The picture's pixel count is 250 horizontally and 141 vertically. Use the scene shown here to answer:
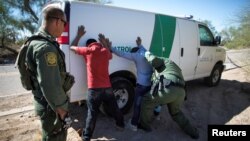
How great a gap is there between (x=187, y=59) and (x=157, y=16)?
1.70m

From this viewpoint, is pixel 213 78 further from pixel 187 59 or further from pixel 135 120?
pixel 135 120

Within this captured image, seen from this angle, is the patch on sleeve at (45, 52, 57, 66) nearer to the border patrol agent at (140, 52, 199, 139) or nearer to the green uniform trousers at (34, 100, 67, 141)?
the green uniform trousers at (34, 100, 67, 141)

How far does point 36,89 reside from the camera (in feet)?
7.86

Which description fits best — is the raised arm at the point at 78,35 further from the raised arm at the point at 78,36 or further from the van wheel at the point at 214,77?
the van wheel at the point at 214,77

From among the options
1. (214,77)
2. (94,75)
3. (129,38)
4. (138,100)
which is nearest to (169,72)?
(138,100)

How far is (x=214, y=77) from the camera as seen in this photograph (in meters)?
8.14

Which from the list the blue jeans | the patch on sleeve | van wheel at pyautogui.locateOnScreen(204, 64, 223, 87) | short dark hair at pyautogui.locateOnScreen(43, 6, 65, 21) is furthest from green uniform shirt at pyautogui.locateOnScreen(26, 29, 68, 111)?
van wheel at pyautogui.locateOnScreen(204, 64, 223, 87)

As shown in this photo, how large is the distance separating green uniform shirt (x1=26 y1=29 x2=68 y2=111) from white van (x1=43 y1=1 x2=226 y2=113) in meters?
1.86

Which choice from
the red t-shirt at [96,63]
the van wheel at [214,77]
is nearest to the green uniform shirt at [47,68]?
the red t-shirt at [96,63]

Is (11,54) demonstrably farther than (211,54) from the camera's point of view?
Yes

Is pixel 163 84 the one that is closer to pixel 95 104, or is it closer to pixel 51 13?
pixel 95 104

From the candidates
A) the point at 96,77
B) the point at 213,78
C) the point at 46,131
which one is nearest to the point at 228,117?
the point at 213,78

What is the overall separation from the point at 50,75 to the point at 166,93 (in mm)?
2557

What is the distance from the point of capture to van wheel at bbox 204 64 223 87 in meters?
7.94
